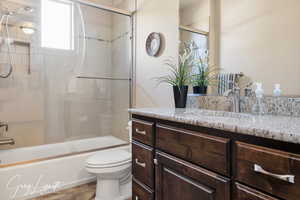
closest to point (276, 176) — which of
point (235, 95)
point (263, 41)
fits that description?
point (235, 95)

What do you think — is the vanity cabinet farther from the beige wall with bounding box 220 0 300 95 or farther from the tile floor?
the tile floor

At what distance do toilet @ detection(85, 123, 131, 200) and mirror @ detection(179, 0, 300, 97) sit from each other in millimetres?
1020

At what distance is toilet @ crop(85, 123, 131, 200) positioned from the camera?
1.64m

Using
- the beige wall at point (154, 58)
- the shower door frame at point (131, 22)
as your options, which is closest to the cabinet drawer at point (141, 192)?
the beige wall at point (154, 58)

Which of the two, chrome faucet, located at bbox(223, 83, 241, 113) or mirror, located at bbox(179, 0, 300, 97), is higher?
mirror, located at bbox(179, 0, 300, 97)

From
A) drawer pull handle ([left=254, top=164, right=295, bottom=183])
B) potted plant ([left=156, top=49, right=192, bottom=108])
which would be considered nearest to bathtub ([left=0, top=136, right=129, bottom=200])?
potted plant ([left=156, top=49, right=192, bottom=108])

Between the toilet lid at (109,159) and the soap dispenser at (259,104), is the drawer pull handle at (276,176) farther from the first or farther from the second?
the toilet lid at (109,159)

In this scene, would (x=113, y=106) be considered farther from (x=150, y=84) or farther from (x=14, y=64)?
(x=14, y=64)

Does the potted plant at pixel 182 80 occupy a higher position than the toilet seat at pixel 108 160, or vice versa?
the potted plant at pixel 182 80

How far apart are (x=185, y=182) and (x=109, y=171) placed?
94cm

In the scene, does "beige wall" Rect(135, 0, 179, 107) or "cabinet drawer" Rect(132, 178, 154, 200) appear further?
"beige wall" Rect(135, 0, 179, 107)

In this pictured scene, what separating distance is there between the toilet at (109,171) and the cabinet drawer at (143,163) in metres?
0.39

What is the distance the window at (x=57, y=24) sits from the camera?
261 cm

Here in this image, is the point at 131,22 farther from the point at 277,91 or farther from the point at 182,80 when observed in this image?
the point at 277,91
